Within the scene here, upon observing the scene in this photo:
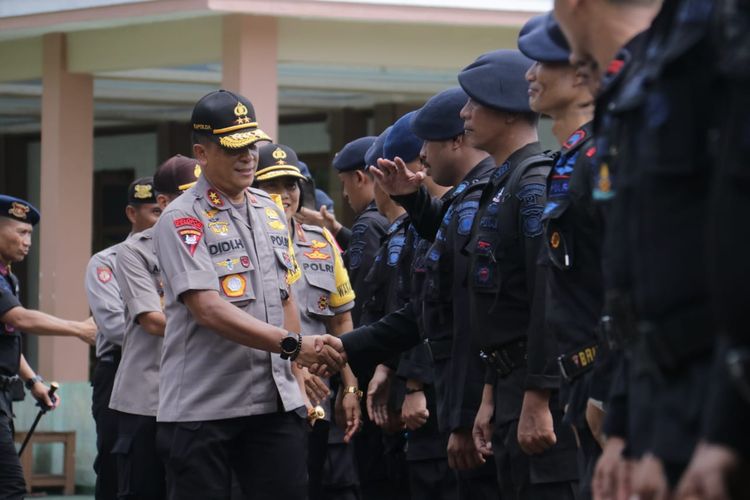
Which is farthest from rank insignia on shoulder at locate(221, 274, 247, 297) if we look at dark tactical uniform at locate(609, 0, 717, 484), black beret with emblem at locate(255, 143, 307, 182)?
dark tactical uniform at locate(609, 0, 717, 484)

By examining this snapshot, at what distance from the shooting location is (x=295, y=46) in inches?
516

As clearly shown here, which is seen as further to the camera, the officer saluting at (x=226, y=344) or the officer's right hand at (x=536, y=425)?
the officer saluting at (x=226, y=344)

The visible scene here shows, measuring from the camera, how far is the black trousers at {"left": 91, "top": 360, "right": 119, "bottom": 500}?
342 inches

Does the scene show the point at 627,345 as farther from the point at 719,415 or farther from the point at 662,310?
the point at 719,415

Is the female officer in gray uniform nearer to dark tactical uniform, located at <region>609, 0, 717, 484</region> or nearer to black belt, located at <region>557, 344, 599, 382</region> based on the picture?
black belt, located at <region>557, 344, 599, 382</region>

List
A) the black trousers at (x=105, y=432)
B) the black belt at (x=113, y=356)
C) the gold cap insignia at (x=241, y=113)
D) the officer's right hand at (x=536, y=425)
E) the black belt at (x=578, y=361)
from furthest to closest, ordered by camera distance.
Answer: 1. the black belt at (x=113, y=356)
2. the black trousers at (x=105, y=432)
3. the gold cap insignia at (x=241, y=113)
4. the officer's right hand at (x=536, y=425)
5. the black belt at (x=578, y=361)

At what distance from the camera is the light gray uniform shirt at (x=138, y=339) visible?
771 cm

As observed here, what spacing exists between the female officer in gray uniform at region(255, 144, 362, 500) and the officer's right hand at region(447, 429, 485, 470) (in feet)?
5.72

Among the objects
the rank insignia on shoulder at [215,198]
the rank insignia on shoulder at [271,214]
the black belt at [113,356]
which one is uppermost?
the rank insignia on shoulder at [215,198]

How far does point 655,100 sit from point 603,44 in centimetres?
68

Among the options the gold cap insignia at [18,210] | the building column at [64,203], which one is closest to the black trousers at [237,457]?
the gold cap insignia at [18,210]

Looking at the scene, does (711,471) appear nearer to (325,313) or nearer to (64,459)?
(325,313)

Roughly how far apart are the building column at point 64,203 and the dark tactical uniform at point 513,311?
904 cm

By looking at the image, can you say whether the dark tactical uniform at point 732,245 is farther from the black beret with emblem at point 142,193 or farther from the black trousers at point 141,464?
A: the black beret with emblem at point 142,193
